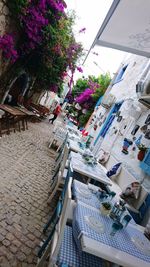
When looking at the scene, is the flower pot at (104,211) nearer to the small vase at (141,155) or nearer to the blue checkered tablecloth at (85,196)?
the blue checkered tablecloth at (85,196)

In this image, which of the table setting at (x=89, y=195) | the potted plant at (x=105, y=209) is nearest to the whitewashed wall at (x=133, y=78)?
the table setting at (x=89, y=195)

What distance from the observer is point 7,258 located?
262 cm

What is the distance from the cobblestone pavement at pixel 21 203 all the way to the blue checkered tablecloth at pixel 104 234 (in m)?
0.95

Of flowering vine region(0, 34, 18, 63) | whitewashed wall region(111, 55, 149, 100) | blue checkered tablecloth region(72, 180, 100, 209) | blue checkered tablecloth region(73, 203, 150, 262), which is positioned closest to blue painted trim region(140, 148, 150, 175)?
blue checkered tablecloth region(72, 180, 100, 209)

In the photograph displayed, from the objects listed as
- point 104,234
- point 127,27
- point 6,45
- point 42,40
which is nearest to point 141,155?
point 127,27

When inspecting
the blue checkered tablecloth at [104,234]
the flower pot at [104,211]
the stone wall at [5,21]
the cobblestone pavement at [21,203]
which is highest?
the stone wall at [5,21]

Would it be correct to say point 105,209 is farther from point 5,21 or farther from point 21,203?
point 5,21

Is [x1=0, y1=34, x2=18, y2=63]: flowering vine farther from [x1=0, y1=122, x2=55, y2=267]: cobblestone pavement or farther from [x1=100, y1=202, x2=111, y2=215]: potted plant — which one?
[x1=100, y1=202, x2=111, y2=215]: potted plant

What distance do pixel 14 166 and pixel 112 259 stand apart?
378 cm

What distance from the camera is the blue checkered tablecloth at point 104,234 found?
2.13m

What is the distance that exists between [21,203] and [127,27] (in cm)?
338

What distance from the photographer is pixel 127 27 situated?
3.47 meters

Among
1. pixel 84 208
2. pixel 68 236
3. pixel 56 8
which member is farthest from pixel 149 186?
pixel 56 8

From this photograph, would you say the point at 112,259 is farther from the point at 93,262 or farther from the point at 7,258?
the point at 7,258
